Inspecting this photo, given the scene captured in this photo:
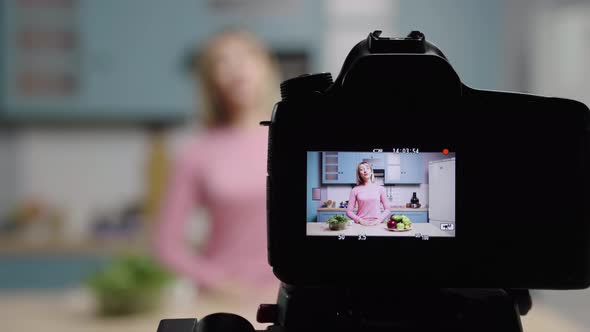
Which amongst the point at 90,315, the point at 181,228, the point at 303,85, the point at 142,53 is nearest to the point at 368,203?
the point at 303,85

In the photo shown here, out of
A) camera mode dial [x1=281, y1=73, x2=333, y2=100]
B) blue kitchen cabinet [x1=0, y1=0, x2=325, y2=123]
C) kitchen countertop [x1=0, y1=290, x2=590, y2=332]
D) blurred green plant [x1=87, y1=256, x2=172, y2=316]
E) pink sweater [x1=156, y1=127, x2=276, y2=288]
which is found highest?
blue kitchen cabinet [x1=0, y1=0, x2=325, y2=123]

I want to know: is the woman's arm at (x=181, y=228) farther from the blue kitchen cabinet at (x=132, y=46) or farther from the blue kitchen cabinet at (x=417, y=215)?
the blue kitchen cabinet at (x=417, y=215)

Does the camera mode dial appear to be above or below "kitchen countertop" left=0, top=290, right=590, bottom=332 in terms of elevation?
above

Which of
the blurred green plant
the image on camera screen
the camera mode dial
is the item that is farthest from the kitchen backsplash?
the blurred green plant

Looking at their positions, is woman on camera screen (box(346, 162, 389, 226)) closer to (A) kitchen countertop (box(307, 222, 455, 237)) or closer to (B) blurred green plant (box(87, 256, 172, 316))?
(A) kitchen countertop (box(307, 222, 455, 237))

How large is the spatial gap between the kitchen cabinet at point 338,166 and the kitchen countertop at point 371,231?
5 cm

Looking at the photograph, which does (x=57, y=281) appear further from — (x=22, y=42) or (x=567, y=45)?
(x=567, y=45)

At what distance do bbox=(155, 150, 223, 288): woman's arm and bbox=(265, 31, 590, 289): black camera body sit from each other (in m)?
1.04

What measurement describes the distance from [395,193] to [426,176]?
1.5 inches

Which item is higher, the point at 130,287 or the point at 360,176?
the point at 360,176

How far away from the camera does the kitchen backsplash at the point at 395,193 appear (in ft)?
2.13

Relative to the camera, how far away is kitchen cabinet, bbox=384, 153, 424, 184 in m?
0.64

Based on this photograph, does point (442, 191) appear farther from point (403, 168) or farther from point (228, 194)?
point (228, 194)

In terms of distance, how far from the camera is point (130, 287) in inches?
50.6
